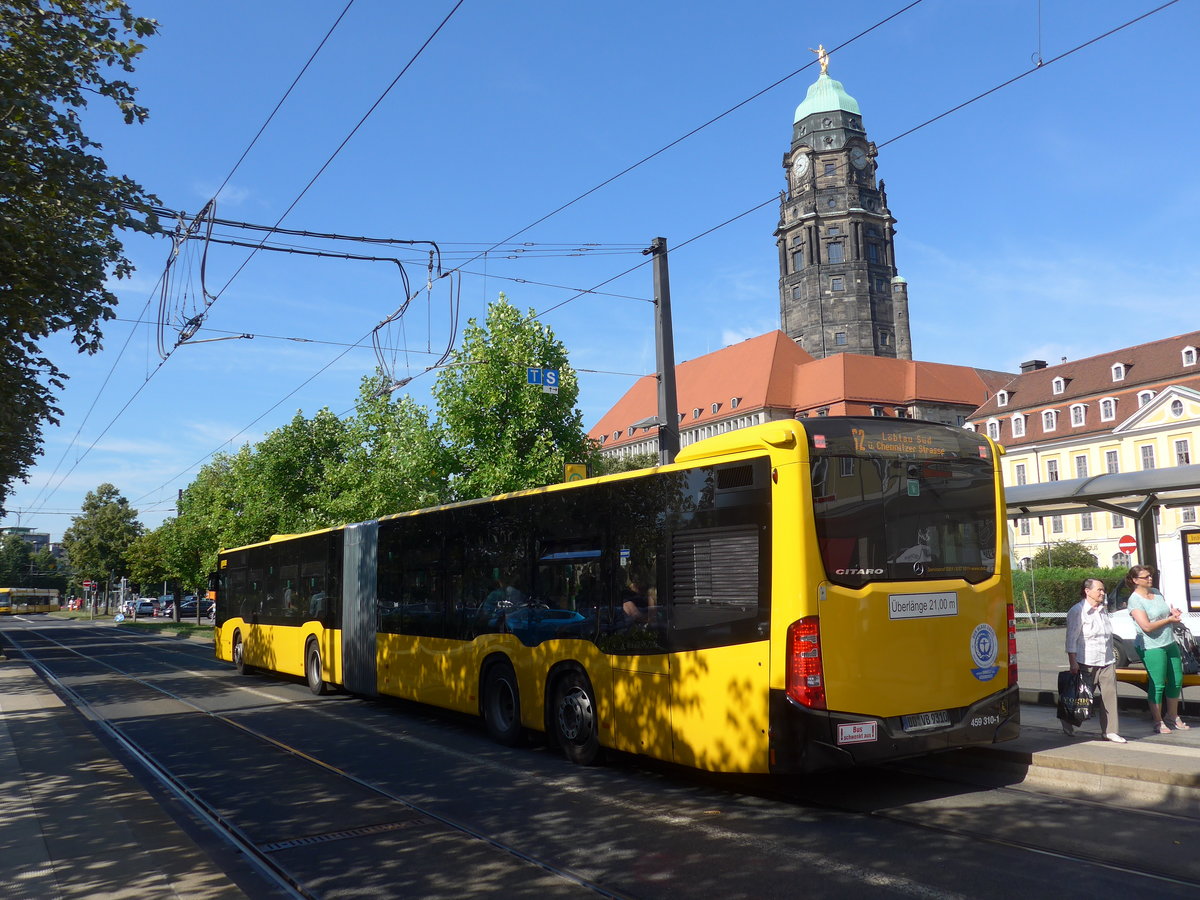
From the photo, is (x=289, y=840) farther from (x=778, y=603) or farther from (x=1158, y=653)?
(x=1158, y=653)

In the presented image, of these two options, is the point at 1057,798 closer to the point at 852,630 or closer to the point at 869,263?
the point at 852,630

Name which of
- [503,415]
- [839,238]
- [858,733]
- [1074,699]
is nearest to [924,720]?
[858,733]

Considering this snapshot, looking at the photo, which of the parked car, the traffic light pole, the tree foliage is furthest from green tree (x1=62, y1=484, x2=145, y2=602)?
the parked car

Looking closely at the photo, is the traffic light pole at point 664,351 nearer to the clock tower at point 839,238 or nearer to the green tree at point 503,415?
the green tree at point 503,415

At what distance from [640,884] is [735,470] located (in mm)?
3336

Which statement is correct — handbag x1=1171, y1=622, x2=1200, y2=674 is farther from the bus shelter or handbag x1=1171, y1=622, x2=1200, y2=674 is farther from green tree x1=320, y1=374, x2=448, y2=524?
green tree x1=320, y1=374, x2=448, y2=524

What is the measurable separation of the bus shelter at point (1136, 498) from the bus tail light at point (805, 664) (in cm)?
583

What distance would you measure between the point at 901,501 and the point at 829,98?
10772cm

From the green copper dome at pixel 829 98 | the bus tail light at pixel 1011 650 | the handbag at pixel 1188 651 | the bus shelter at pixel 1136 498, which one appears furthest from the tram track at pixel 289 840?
the green copper dome at pixel 829 98

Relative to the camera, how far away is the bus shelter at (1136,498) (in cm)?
1139

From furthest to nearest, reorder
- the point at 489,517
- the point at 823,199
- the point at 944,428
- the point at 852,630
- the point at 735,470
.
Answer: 1. the point at 823,199
2. the point at 489,517
3. the point at 944,428
4. the point at 735,470
5. the point at 852,630

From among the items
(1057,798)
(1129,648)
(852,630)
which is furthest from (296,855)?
(1129,648)

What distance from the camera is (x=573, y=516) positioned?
402 inches

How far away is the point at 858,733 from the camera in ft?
24.0
